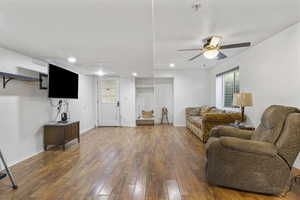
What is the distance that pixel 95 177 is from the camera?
2.75 metres

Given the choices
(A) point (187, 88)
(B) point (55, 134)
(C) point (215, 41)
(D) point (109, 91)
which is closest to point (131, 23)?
(C) point (215, 41)

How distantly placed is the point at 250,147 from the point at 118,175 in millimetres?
2031

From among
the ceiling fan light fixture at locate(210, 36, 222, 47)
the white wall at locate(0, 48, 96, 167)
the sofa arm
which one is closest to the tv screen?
the white wall at locate(0, 48, 96, 167)

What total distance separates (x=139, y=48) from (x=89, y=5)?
171 cm

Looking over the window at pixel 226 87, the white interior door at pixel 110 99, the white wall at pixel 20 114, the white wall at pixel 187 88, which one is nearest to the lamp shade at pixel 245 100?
the window at pixel 226 87

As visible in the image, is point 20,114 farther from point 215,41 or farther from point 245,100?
point 245,100

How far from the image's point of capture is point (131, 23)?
8.18 ft

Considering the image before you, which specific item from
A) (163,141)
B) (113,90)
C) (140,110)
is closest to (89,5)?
(163,141)

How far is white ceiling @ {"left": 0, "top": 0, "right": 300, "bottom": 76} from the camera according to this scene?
81.2 inches

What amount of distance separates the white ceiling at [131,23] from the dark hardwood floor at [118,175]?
2.35 meters

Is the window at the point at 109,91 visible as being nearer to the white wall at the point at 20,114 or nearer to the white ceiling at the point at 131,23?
the white wall at the point at 20,114

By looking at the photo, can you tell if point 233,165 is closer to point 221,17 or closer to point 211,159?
point 211,159

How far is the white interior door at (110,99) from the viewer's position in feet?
25.4

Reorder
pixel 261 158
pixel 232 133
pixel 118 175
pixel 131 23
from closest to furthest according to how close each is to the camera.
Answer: pixel 261 158 → pixel 131 23 → pixel 118 175 → pixel 232 133
